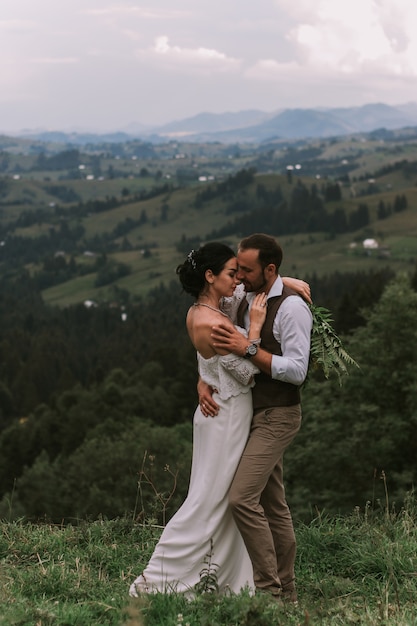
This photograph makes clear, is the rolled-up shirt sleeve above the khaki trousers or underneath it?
above

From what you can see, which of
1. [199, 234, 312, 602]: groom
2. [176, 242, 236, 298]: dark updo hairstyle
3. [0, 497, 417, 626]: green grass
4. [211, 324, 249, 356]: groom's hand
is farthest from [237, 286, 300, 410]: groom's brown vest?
[0, 497, 417, 626]: green grass

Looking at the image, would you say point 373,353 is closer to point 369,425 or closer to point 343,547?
point 369,425

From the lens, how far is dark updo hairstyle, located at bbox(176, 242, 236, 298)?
597cm

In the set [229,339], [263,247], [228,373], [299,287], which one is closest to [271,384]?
[228,373]

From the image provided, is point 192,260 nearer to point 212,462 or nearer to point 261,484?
point 212,462

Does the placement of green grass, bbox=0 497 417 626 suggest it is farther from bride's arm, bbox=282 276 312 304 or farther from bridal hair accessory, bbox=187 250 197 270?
bridal hair accessory, bbox=187 250 197 270

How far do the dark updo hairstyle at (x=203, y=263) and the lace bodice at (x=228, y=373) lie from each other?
1.68 feet

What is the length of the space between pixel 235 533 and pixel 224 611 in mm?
799

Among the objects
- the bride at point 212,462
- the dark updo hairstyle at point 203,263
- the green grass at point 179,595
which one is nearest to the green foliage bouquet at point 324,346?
the bride at point 212,462

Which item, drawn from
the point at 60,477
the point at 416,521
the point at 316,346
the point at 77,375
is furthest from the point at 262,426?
the point at 77,375

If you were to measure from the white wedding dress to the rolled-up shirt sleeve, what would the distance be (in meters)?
0.27

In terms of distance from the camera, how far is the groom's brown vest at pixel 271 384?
593 centimetres

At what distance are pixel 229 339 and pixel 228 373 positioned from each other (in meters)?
0.31

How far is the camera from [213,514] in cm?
597
